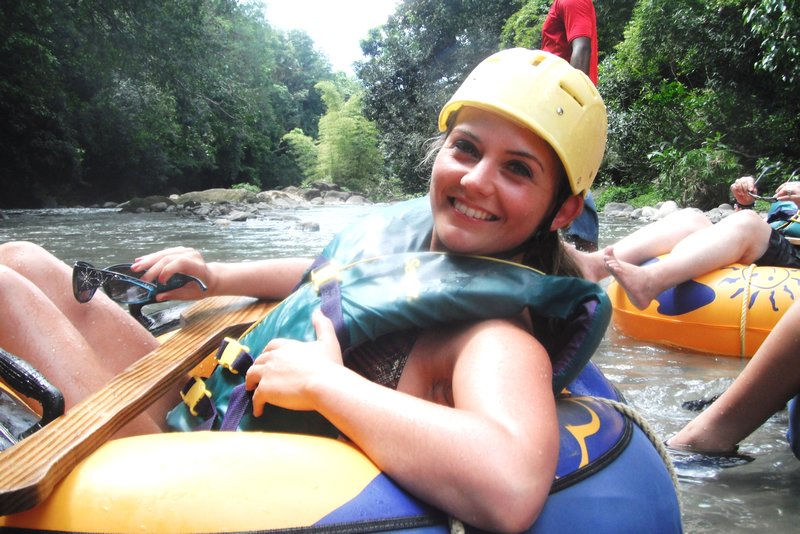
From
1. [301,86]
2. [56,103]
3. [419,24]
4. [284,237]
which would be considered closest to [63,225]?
[284,237]

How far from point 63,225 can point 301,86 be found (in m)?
38.7

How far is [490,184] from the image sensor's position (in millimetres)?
1403

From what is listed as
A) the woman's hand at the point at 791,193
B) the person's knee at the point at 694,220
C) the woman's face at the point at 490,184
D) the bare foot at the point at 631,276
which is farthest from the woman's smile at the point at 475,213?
the woman's hand at the point at 791,193

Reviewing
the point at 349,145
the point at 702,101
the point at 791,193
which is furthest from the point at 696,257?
the point at 349,145

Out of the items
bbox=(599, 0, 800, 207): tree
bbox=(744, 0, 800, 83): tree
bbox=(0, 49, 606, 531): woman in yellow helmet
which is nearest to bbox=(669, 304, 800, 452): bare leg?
bbox=(0, 49, 606, 531): woman in yellow helmet

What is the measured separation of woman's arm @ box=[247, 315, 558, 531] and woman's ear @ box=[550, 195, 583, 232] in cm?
37

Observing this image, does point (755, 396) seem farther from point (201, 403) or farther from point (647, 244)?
point (647, 244)

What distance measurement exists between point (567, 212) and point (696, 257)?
85.2 inches

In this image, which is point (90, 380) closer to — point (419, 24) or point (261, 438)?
point (261, 438)

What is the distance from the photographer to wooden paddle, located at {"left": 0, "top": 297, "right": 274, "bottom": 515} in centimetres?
100

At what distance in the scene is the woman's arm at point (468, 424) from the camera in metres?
1.00

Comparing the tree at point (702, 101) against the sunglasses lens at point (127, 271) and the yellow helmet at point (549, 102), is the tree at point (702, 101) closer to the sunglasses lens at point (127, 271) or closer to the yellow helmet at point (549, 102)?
the yellow helmet at point (549, 102)

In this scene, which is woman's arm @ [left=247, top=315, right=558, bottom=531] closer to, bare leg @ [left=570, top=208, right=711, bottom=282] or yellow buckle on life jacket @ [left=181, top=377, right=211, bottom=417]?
yellow buckle on life jacket @ [left=181, top=377, right=211, bottom=417]

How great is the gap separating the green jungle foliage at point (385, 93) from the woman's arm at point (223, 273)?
2.43 m
